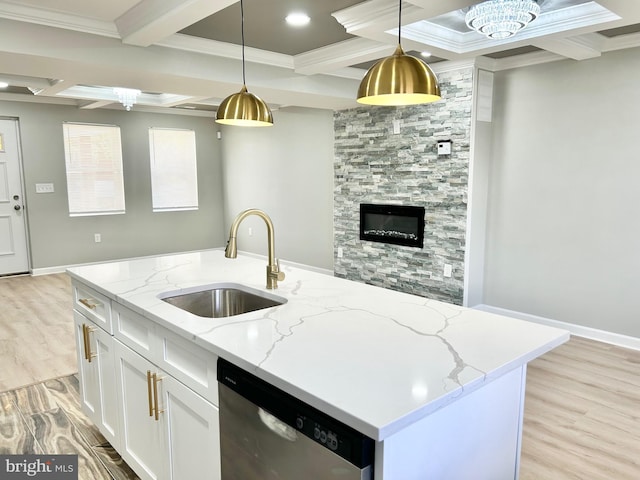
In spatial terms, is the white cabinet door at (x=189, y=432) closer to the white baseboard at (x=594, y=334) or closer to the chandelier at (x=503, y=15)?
the chandelier at (x=503, y=15)

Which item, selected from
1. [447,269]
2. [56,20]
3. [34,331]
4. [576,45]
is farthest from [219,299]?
[576,45]

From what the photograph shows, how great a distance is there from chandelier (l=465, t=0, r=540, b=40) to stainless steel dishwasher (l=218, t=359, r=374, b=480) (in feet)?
7.87

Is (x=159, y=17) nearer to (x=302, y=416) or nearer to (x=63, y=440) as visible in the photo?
(x=63, y=440)

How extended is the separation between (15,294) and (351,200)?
13.6 ft

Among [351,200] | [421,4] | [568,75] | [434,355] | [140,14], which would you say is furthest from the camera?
[351,200]

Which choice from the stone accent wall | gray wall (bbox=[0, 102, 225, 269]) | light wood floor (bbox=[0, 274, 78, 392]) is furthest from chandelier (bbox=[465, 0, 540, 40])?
gray wall (bbox=[0, 102, 225, 269])

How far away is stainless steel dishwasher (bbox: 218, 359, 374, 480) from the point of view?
1.05m

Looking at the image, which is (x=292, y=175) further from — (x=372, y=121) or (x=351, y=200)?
(x=372, y=121)

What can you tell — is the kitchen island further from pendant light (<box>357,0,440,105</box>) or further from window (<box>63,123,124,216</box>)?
window (<box>63,123,124,216</box>)

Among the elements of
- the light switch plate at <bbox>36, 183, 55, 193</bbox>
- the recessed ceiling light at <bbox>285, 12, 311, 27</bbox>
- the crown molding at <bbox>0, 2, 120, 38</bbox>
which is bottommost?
the light switch plate at <bbox>36, 183, 55, 193</bbox>

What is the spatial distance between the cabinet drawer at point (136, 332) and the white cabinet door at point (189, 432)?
143 mm

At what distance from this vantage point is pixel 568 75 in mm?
3996

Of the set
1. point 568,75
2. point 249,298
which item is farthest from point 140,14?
point 568,75

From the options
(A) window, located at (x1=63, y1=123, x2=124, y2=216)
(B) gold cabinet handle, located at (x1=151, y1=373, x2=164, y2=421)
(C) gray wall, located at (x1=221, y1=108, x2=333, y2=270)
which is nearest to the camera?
(B) gold cabinet handle, located at (x1=151, y1=373, x2=164, y2=421)
